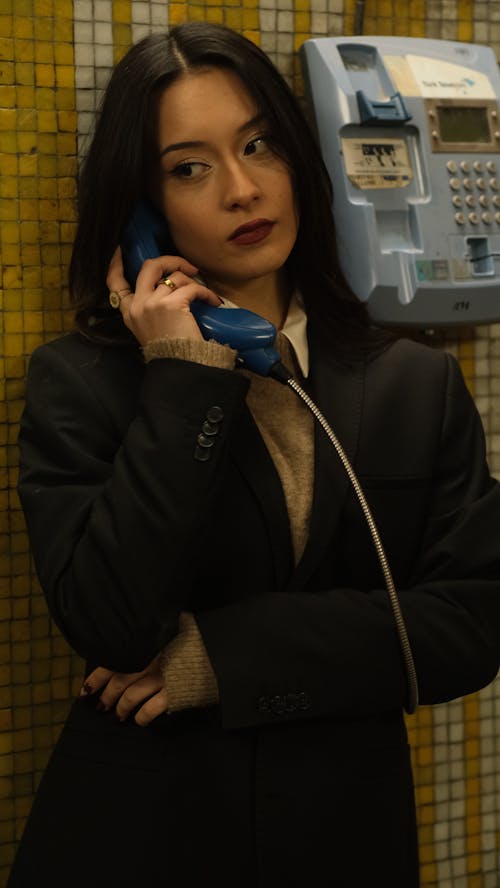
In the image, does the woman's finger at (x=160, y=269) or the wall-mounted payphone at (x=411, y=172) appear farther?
the wall-mounted payphone at (x=411, y=172)

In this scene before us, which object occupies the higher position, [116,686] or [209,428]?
[209,428]

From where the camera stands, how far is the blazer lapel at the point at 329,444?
1.22 meters

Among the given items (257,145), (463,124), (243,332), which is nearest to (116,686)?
(243,332)

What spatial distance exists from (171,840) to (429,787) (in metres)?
0.71

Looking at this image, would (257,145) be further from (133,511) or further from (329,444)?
(133,511)

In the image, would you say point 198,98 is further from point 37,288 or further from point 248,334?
point 37,288

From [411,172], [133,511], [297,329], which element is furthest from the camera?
[411,172]

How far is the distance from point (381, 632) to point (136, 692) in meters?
0.29

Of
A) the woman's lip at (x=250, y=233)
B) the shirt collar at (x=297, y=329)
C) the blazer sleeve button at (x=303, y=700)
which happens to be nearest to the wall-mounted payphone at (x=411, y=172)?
the shirt collar at (x=297, y=329)

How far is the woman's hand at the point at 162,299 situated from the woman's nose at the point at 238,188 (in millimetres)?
97

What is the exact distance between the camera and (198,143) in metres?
1.24

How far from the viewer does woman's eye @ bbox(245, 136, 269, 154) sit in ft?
4.17

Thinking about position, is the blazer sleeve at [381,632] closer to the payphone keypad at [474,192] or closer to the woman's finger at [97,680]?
the woman's finger at [97,680]

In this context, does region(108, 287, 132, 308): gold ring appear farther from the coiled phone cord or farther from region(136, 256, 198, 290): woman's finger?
the coiled phone cord
